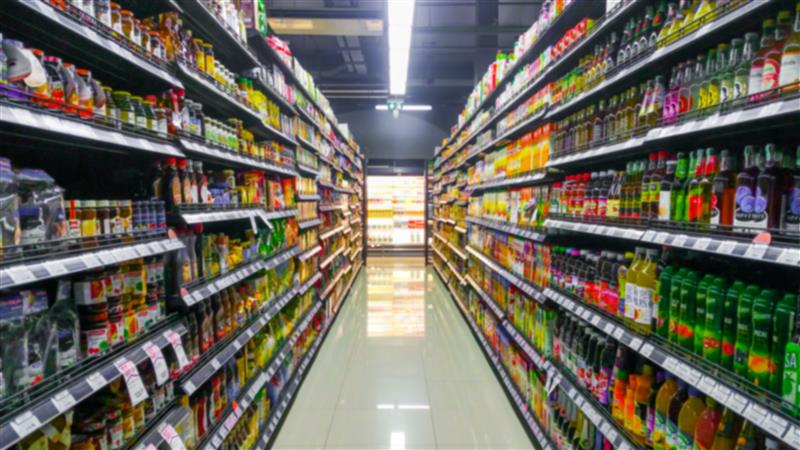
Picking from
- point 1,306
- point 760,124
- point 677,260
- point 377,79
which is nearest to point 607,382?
point 677,260

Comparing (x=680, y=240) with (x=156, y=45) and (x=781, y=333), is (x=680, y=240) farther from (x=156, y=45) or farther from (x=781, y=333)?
(x=156, y=45)

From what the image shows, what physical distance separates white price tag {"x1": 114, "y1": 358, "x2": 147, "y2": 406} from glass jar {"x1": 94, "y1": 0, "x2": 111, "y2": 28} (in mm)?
1187

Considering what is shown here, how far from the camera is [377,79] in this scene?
39.8 feet

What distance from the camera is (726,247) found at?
57.6 inches

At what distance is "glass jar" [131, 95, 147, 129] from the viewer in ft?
6.05

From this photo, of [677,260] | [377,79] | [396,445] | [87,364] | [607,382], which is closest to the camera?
[87,364]

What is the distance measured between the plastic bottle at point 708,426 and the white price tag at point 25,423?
6.52 feet

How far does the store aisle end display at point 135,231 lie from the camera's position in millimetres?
1309

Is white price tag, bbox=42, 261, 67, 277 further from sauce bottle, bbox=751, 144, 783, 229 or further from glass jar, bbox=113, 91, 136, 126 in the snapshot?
sauce bottle, bbox=751, 144, 783, 229

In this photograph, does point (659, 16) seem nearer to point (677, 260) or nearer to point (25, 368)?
point (677, 260)

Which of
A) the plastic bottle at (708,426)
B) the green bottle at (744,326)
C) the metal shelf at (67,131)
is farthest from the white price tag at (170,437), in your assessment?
the green bottle at (744,326)

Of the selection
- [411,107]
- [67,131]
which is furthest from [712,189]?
[411,107]

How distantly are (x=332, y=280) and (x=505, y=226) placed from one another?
3127 mm

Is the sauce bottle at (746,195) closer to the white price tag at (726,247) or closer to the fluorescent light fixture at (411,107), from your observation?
the white price tag at (726,247)
